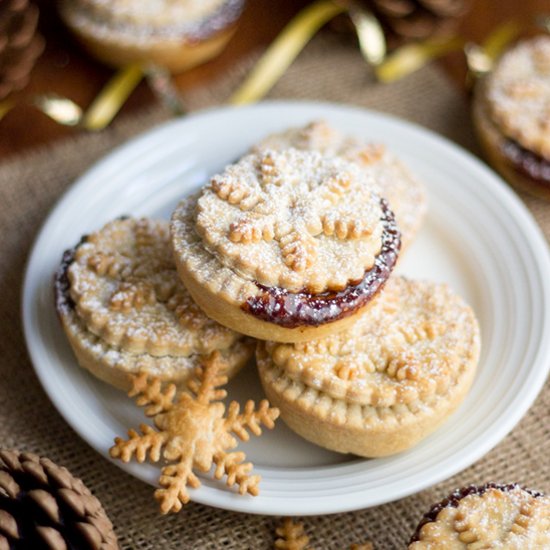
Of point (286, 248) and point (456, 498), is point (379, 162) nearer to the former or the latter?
point (286, 248)

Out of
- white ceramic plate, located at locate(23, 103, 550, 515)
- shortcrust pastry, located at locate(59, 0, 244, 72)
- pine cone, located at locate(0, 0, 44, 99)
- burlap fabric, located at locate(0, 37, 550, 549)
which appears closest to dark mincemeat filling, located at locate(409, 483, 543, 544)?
white ceramic plate, located at locate(23, 103, 550, 515)

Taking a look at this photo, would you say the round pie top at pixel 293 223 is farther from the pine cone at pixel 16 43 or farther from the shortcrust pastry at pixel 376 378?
the pine cone at pixel 16 43

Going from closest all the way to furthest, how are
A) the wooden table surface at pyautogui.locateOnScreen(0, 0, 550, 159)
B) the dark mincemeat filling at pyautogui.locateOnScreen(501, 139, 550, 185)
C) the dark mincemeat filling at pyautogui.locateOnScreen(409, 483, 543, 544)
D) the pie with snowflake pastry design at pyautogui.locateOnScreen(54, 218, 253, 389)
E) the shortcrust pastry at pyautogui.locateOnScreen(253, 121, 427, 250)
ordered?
the dark mincemeat filling at pyautogui.locateOnScreen(409, 483, 543, 544)
the pie with snowflake pastry design at pyautogui.locateOnScreen(54, 218, 253, 389)
the shortcrust pastry at pyautogui.locateOnScreen(253, 121, 427, 250)
the dark mincemeat filling at pyautogui.locateOnScreen(501, 139, 550, 185)
the wooden table surface at pyautogui.locateOnScreen(0, 0, 550, 159)

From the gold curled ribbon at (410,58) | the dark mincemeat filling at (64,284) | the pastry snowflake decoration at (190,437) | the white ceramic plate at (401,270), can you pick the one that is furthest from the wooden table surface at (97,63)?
the pastry snowflake decoration at (190,437)

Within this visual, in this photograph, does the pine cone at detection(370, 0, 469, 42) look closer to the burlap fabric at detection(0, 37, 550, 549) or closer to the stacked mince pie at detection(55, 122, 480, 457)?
the burlap fabric at detection(0, 37, 550, 549)

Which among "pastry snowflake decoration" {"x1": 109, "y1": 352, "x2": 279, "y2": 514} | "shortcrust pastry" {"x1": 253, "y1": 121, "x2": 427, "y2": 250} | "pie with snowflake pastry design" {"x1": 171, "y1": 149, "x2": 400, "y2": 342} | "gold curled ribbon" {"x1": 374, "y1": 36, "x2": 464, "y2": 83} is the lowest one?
"pastry snowflake decoration" {"x1": 109, "y1": 352, "x2": 279, "y2": 514}
